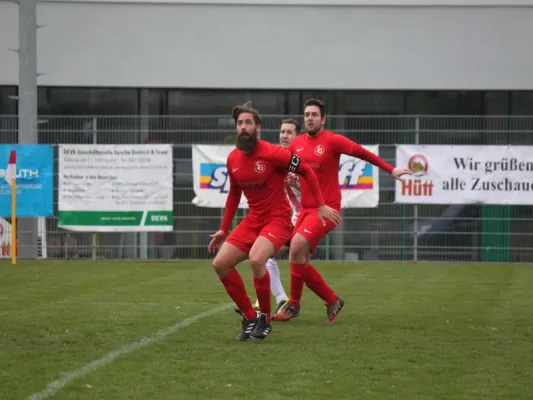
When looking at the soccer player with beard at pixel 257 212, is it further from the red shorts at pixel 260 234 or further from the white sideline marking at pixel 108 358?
the white sideline marking at pixel 108 358

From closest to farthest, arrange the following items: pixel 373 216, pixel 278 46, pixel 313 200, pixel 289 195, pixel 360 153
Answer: pixel 360 153
pixel 313 200
pixel 289 195
pixel 373 216
pixel 278 46

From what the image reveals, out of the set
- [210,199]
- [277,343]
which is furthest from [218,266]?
[210,199]

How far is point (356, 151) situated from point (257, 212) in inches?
62.1

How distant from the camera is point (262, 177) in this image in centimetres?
945

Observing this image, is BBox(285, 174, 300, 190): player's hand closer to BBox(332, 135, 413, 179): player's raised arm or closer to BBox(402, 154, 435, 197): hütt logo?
BBox(332, 135, 413, 179): player's raised arm

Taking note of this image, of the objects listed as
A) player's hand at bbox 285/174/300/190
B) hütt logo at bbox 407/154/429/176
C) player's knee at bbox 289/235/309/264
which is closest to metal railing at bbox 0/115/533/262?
hütt logo at bbox 407/154/429/176

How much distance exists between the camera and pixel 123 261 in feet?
69.7

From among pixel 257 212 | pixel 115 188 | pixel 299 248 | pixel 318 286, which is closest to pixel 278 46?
pixel 115 188

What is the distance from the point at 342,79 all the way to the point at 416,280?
26.7 ft

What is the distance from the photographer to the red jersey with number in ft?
30.8

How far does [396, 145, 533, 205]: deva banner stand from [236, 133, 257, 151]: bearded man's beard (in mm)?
11608

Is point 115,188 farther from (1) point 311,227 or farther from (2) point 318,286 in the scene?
(1) point 311,227

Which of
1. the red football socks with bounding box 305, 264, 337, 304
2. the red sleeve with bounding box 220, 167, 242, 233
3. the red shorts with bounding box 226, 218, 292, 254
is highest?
the red sleeve with bounding box 220, 167, 242, 233

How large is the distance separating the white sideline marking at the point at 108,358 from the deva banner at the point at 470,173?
33.4 ft
